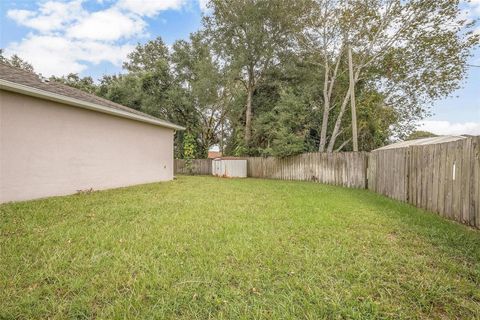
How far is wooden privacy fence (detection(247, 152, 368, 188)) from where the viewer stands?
900 cm

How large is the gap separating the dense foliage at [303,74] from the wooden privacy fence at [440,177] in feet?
14.3

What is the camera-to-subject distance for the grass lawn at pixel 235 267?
1.72 metres

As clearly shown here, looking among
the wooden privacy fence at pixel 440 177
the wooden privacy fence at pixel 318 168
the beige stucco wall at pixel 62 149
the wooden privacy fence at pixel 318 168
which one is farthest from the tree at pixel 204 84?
the wooden privacy fence at pixel 440 177

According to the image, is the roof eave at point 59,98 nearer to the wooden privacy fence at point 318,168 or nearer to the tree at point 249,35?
the wooden privacy fence at point 318,168

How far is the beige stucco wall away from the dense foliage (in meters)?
7.57

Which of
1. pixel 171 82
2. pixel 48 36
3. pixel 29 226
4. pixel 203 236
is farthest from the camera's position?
pixel 171 82

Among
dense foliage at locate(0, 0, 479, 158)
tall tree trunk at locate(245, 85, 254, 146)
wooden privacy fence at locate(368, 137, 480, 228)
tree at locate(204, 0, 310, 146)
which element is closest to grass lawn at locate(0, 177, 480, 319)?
wooden privacy fence at locate(368, 137, 480, 228)

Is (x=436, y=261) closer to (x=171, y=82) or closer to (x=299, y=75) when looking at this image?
(x=299, y=75)

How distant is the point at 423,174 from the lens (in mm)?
4934

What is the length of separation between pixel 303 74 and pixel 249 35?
4.37 metres

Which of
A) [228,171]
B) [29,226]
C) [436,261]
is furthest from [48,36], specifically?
[436,261]

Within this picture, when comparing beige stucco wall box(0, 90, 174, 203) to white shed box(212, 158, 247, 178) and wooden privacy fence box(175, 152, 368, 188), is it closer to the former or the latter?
white shed box(212, 158, 247, 178)

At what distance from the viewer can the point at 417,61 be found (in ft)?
39.7

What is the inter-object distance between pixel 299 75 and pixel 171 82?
10.5 metres
